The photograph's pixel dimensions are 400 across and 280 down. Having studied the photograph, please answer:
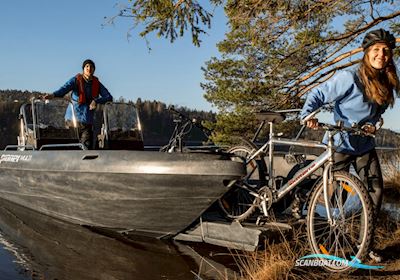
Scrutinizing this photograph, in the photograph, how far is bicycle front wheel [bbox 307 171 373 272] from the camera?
352cm

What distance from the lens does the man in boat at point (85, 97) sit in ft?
23.5

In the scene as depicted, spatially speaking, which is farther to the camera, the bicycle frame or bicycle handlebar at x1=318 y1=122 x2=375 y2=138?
the bicycle frame

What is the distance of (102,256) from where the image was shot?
5.13 metres

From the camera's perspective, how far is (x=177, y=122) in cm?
609

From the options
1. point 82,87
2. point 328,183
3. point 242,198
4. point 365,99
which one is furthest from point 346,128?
point 82,87

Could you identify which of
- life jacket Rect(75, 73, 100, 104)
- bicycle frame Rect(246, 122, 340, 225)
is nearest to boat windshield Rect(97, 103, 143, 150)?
life jacket Rect(75, 73, 100, 104)

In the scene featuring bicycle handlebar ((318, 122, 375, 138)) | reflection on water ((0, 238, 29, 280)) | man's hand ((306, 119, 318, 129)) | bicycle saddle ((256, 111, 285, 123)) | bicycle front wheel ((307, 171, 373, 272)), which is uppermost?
bicycle saddle ((256, 111, 285, 123))

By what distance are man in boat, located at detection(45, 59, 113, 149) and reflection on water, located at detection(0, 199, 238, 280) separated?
157 cm

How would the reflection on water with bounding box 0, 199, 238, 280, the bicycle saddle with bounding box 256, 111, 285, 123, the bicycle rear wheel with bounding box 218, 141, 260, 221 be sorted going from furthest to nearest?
the bicycle rear wheel with bounding box 218, 141, 260, 221 < the bicycle saddle with bounding box 256, 111, 285, 123 < the reflection on water with bounding box 0, 199, 238, 280

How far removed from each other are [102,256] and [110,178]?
2.93ft

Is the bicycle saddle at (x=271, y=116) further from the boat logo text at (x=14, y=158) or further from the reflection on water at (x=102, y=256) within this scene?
the boat logo text at (x=14, y=158)

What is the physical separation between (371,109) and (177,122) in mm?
2913

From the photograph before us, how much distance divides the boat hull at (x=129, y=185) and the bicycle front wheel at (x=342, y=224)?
1.03 metres

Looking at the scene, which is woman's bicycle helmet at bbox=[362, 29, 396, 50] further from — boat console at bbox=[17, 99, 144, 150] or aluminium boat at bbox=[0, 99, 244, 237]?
boat console at bbox=[17, 99, 144, 150]
